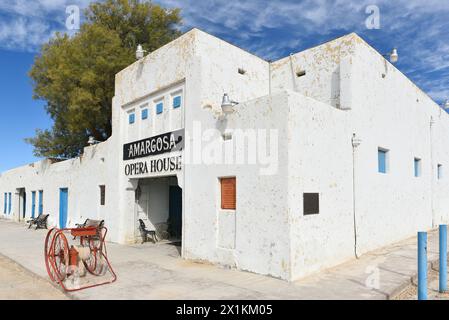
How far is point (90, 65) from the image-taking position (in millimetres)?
17844

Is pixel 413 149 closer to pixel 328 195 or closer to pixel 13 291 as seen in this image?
pixel 328 195

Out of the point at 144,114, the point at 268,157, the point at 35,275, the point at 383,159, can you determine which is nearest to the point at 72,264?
the point at 35,275

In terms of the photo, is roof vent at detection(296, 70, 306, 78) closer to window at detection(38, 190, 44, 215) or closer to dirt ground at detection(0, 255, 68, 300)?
dirt ground at detection(0, 255, 68, 300)

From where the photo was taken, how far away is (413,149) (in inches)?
548

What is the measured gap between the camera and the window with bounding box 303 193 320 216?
25.3 ft

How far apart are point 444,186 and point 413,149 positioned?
206 inches

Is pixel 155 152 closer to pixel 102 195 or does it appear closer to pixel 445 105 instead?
pixel 102 195

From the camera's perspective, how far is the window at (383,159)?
11.3m

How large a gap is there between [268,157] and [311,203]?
1.44 metres

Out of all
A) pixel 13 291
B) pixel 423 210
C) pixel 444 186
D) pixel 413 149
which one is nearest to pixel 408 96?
pixel 413 149

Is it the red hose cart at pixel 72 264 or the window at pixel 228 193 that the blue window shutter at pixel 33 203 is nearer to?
the red hose cart at pixel 72 264

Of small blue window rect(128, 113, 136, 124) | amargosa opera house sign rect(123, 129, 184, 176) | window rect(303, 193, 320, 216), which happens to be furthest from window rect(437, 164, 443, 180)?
small blue window rect(128, 113, 136, 124)

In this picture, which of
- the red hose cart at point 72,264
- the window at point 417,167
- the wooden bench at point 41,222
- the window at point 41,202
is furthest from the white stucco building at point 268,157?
the window at point 41,202

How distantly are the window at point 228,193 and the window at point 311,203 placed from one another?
1.73 meters
